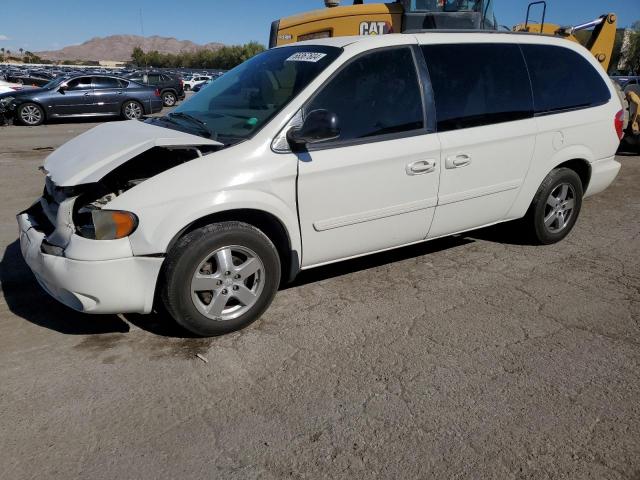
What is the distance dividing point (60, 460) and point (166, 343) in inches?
39.9

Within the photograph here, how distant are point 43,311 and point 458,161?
314cm

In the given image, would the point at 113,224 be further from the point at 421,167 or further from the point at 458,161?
the point at 458,161

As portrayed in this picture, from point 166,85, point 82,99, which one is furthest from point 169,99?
point 82,99

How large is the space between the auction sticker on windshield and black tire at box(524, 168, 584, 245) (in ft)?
7.56

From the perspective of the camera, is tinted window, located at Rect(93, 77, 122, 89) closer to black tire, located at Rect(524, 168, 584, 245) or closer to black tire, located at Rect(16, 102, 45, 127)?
black tire, located at Rect(16, 102, 45, 127)

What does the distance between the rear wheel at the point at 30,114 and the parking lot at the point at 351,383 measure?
1297cm

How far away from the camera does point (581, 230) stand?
5430 millimetres

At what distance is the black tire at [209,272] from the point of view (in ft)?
9.88

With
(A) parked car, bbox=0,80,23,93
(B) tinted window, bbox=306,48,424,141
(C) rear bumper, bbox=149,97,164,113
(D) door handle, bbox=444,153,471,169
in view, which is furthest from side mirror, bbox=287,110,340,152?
(A) parked car, bbox=0,80,23,93

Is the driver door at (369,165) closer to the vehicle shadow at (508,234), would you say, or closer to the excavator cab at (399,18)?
the vehicle shadow at (508,234)

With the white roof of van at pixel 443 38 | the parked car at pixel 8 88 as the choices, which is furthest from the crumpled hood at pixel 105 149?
the parked car at pixel 8 88

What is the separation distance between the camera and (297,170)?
3.26 m

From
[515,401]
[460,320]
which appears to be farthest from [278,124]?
[515,401]

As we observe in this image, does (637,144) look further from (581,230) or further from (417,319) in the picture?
(417,319)
